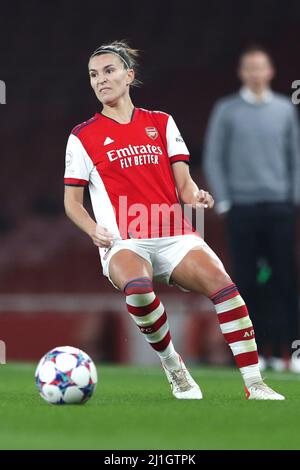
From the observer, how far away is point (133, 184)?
18.1ft

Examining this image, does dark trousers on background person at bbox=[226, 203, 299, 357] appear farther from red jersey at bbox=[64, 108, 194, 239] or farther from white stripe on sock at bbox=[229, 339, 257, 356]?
white stripe on sock at bbox=[229, 339, 257, 356]

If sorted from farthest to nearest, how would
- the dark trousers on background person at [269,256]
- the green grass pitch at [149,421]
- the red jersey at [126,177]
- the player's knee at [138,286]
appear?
the dark trousers on background person at [269,256] < the red jersey at [126,177] < the player's knee at [138,286] < the green grass pitch at [149,421]

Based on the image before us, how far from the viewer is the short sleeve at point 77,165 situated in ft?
18.1

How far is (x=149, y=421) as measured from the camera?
14.4ft

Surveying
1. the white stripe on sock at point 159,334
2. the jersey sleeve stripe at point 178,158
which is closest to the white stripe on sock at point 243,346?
the white stripe on sock at point 159,334

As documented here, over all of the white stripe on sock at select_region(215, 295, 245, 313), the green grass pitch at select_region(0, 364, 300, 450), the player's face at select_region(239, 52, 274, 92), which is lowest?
the green grass pitch at select_region(0, 364, 300, 450)

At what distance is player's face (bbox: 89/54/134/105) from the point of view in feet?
18.4

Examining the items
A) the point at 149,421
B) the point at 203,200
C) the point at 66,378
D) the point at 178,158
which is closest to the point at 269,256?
the point at 178,158

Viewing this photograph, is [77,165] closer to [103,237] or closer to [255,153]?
[103,237]

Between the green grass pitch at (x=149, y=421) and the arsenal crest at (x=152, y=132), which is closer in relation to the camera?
the green grass pitch at (x=149, y=421)

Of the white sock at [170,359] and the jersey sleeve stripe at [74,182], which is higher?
the jersey sleeve stripe at [74,182]

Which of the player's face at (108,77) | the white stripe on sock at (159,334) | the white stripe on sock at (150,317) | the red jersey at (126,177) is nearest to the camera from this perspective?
the white stripe on sock at (150,317)

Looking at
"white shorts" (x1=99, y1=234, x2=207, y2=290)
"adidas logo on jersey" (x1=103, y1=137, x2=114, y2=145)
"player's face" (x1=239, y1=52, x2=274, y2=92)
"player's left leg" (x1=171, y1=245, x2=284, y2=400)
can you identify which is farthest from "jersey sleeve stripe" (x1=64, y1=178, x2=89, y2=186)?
"player's face" (x1=239, y1=52, x2=274, y2=92)

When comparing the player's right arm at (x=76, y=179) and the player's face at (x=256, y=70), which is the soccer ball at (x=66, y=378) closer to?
the player's right arm at (x=76, y=179)
